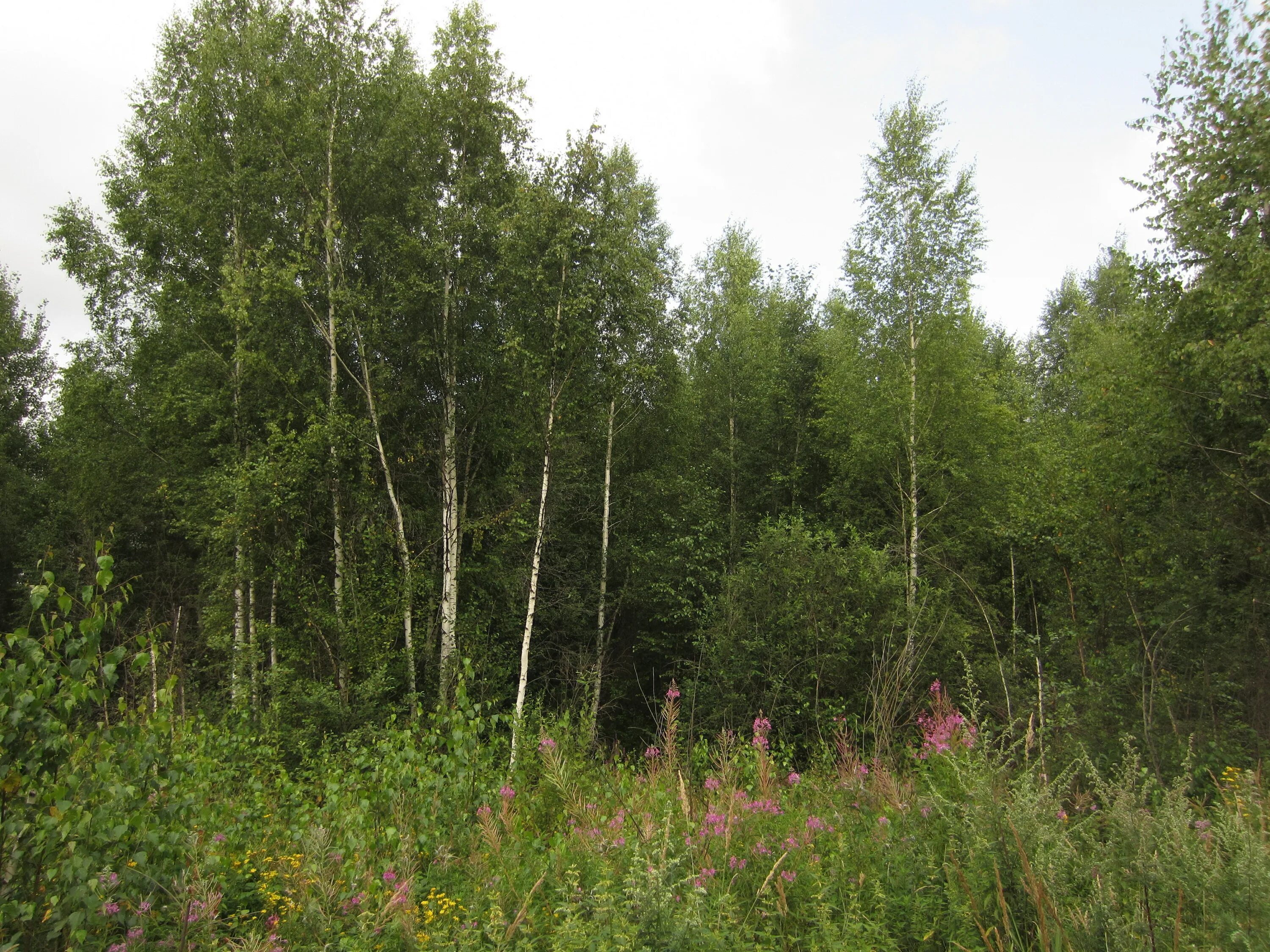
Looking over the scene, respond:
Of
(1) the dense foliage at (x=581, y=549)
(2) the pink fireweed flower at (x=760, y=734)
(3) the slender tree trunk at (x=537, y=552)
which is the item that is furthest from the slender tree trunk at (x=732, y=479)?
(2) the pink fireweed flower at (x=760, y=734)

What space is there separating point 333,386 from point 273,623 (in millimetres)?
4411

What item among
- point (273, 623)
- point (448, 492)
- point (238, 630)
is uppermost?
point (448, 492)

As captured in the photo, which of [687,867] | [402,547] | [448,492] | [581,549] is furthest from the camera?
[581,549]

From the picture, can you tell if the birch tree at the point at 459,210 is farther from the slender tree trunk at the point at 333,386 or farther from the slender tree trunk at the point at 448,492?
the slender tree trunk at the point at 333,386

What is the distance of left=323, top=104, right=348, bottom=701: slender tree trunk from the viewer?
11625 mm

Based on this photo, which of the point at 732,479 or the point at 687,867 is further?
the point at 732,479

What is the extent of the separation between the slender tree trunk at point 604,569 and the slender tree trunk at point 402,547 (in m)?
3.33

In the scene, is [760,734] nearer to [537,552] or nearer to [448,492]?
[537,552]

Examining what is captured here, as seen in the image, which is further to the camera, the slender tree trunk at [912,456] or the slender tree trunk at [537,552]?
the slender tree trunk at [912,456]

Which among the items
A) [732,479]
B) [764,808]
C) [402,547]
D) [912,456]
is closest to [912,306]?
[912,456]

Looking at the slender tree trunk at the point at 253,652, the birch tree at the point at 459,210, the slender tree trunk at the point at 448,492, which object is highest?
the birch tree at the point at 459,210

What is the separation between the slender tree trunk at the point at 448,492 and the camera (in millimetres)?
11820

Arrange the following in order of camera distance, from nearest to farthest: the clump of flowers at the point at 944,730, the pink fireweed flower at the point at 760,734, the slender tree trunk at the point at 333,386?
the clump of flowers at the point at 944,730, the pink fireweed flower at the point at 760,734, the slender tree trunk at the point at 333,386

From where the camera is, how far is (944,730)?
3873mm
